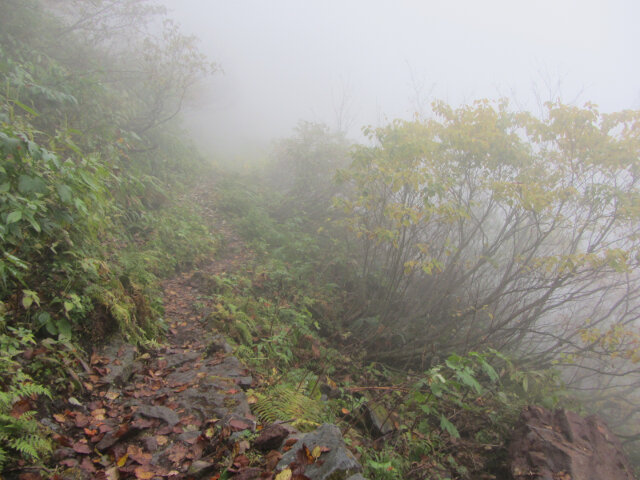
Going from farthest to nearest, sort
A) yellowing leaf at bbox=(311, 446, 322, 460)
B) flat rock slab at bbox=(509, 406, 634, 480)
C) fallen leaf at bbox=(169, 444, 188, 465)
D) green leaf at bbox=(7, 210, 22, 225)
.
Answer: flat rock slab at bbox=(509, 406, 634, 480) → green leaf at bbox=(7, 210, 22, 225) → fallen leaf at bbox=(169, 444, 188, 465) → yellowing leaf at bbox=(311, 446, 322, 460)

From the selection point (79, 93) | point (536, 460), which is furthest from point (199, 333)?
point (79, 93)

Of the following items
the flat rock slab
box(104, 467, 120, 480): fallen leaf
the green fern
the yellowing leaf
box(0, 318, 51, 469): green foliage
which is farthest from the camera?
the flat rock slab

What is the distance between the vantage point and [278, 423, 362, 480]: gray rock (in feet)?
7.37

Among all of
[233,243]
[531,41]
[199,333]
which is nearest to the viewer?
[199,333]

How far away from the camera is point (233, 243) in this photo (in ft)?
28.4

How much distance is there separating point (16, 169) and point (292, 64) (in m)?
57.7

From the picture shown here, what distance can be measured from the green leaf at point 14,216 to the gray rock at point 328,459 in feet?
9.74

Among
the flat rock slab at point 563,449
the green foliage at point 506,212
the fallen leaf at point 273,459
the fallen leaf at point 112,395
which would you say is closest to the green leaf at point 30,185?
the fallen leaf at point 112,395

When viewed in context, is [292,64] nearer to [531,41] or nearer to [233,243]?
[531,41]

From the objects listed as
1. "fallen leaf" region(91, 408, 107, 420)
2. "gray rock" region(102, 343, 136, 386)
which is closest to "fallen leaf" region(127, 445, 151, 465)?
"fallen leaf" region(91, 408, 107, 420)

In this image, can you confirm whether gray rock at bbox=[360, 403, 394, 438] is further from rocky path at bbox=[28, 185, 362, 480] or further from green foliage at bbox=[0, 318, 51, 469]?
green foliage at bbox=[0, 318, 51, 469]

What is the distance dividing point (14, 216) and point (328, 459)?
3.27m

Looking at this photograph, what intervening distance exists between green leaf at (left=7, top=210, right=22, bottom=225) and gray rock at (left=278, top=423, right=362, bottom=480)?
2.97 m

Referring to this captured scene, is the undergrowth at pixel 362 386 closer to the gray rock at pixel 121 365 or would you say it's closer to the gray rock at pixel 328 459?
the gray rock at pixel 328 459
